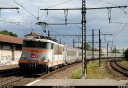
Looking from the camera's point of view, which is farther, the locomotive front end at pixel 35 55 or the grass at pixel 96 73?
the grass at pixel 96 73

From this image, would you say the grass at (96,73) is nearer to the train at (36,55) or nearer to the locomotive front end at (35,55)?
the train at (36,55)

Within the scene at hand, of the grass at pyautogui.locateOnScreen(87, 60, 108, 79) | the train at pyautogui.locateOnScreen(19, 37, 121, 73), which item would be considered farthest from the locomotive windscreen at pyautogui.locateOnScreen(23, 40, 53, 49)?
the grass at pyautogui.locateOnScreen(87, 60, 108, 79)

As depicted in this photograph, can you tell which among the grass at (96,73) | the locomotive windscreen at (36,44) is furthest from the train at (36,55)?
the grass at (96,73)

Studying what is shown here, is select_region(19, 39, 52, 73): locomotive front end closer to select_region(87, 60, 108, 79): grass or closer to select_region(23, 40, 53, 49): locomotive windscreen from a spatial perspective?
select_region(23, 40, 53, 49): locomotive windscreen

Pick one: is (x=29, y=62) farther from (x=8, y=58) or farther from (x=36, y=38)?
(x=8, y=58)

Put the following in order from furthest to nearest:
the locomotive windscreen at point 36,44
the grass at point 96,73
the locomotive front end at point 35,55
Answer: the grass at point 96,73 < the locomotive windscreen at point 36,44 < the locomotive front end at point 35,55

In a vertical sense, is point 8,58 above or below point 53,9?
below

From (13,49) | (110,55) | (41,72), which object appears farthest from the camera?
(110,55)

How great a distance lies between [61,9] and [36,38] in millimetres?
4191

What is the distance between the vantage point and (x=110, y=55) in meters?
119

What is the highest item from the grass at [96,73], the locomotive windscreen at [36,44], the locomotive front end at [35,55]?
the locomotive windscreen at [36,44]

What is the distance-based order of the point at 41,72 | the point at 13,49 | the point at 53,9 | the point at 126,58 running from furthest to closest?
the point at 126,58
the point at 13,49
the point at 53,9
the point at 41,72

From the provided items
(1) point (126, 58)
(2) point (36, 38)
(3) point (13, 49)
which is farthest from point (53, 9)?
(1) point (126, 58)

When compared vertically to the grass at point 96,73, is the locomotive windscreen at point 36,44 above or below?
above
